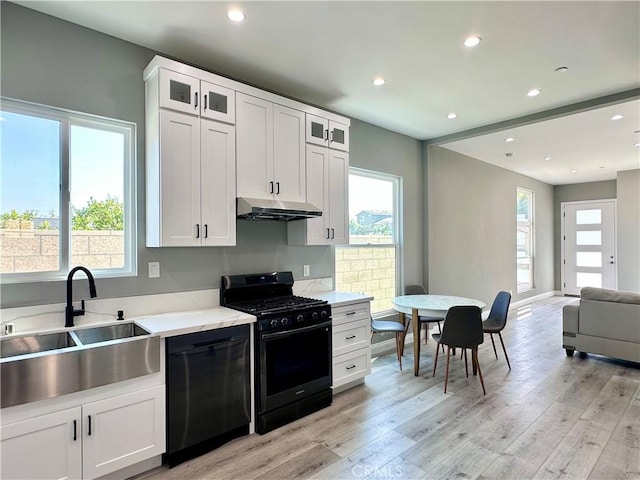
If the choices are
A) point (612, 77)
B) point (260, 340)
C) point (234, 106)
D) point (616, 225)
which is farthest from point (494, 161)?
point (260, 340)

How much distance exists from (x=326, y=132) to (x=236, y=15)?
4.67 ft

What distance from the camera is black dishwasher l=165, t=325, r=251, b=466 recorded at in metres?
2.30

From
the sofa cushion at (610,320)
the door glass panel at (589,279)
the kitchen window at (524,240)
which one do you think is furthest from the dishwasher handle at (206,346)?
the door glass panel at (589,279)

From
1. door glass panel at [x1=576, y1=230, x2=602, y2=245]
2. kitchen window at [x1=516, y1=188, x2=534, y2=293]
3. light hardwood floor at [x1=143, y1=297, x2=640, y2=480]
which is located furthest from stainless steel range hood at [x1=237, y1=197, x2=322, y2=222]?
door glass panel at [x1=576, y1=230, x2=602, y2=245]

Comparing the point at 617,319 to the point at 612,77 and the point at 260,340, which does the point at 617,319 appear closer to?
the point at 612,77

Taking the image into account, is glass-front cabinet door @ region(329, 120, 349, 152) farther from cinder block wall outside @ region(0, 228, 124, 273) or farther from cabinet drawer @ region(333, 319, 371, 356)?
cinder block wall outside @ region(0, 228, 124, 273)

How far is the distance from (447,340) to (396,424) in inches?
39.6

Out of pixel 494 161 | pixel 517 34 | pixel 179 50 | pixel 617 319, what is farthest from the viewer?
pixel 494 161

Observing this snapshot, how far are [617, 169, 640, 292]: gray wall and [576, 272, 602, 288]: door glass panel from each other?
3.25ft

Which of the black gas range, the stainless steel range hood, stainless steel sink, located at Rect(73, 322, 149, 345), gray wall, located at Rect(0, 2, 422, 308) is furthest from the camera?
the stainless steel range hood

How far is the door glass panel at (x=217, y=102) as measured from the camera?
2.77 m

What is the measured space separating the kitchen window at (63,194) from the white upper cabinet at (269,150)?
82 cm

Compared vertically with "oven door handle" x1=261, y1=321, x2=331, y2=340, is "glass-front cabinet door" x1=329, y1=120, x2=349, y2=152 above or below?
above

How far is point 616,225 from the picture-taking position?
7918 millimetres
